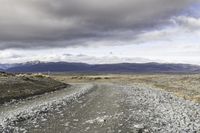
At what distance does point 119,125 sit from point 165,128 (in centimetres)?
290

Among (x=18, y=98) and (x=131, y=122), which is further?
(x=18, y=98)

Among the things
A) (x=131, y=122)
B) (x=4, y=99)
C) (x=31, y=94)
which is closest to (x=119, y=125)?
(x=131, y=122)

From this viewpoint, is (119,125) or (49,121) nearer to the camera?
(119,125)

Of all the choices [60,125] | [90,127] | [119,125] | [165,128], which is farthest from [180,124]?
[60,125]

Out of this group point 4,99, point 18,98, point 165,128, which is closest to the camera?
point 165,128

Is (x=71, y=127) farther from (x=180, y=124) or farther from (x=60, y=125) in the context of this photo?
(x=180, y=124)

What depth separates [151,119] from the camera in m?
26.2

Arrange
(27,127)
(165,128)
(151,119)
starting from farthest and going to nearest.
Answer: (151,119)
(27,127)
(165,128)

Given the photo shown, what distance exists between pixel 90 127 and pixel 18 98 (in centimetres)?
3144

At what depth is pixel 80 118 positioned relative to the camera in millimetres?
27547

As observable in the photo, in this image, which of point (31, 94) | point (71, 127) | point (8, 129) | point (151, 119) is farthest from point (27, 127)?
point (31, 94)

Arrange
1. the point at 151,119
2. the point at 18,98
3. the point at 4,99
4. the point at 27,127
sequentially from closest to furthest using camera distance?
the point at 27,127 < the point at 151,119 < the point at 4,99 < the point at 18,98

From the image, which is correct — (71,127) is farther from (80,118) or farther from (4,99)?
(4,99)

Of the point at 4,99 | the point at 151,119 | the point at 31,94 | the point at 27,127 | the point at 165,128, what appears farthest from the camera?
the point at 31,94
